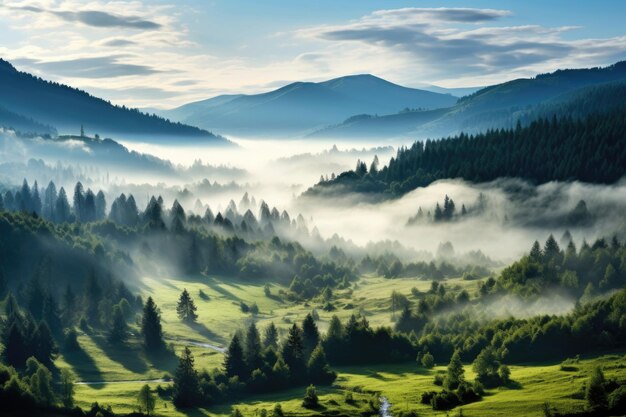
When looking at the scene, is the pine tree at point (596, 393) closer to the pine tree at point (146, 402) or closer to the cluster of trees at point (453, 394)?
the cluster of trees at point (453, 394)

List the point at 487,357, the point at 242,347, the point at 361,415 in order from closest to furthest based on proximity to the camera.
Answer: the point at 361,415 < the point at 487,357 < the point at 242,347

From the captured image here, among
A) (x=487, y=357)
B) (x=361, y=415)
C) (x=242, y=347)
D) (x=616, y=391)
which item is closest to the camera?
(x=616, y=391)

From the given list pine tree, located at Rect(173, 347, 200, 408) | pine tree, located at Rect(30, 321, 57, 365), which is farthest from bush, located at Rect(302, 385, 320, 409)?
pine tree, located at Rect(30, 321, 57, 365)

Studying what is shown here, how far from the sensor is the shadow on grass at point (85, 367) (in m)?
182

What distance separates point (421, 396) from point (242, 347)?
44423 mm

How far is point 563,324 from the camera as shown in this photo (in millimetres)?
197375

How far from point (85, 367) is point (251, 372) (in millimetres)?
37919

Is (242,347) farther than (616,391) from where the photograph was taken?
Yes

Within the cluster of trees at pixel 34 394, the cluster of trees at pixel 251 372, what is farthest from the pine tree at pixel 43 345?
the cluster of trees at pixel 251 372

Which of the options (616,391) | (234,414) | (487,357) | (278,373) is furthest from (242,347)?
(616,391)

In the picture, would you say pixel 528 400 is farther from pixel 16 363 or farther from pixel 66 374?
pixel 16 363

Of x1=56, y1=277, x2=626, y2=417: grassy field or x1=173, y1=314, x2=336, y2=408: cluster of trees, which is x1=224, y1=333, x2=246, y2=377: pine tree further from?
x1=56, y1=277, x2=626, y2=417: grassy field

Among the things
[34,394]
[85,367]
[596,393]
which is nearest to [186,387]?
[34,394]

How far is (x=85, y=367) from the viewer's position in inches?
7505
